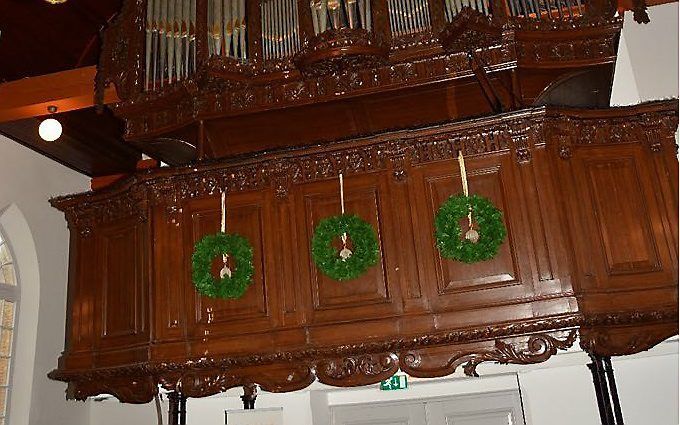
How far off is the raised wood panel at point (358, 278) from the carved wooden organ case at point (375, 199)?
0.02m

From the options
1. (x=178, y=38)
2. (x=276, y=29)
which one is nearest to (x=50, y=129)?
(x=178, y=38)

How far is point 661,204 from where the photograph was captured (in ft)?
20.7

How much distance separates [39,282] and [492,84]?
649 centimetres

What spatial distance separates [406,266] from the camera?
635cm

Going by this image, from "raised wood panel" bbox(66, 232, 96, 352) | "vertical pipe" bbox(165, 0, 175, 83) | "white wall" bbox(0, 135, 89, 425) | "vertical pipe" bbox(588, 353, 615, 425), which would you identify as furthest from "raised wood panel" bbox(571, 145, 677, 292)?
"white wall" bbox(0, 135, 89, 425)

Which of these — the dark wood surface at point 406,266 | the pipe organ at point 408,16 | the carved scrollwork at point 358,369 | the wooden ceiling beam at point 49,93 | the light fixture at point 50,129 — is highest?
the wooden ceiling beam at point 49,93

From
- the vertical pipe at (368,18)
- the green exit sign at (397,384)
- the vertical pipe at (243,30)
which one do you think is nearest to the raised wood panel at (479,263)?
the vertical pipe at (368,18)

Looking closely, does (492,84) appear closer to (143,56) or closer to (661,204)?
(661,204)

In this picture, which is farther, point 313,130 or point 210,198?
point 313,130

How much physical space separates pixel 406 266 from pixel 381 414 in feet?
10.9

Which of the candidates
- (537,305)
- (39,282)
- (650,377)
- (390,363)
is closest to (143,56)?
(39,282)

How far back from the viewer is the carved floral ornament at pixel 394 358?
233 inches

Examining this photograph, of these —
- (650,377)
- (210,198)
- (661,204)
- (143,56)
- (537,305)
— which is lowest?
(650,377)

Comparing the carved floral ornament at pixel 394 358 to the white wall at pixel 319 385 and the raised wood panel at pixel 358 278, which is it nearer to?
the raised wood panel at pixel 358 278
